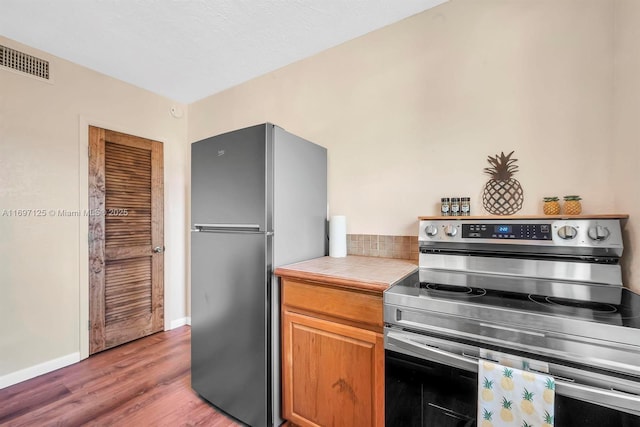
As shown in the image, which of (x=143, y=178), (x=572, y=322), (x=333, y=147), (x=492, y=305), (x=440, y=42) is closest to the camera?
(x=572, y=322)

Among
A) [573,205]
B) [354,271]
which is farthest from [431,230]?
[573,205]

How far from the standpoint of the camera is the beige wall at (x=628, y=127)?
1.08 metres

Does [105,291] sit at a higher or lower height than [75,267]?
lower

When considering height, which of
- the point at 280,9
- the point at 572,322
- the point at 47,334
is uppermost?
the point at 280,9

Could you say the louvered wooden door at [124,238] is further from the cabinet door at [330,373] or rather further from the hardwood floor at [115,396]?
the cabinet door at [330,373]

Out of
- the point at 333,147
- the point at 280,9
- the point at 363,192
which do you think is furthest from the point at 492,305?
the point at 280,9

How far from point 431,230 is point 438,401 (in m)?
0.83

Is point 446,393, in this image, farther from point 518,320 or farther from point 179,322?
point 179,322

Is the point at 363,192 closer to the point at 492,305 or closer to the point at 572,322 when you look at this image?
the point at 492,305

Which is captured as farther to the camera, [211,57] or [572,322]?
[211,57]

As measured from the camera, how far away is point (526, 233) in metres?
1.30

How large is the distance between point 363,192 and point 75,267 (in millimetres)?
2509

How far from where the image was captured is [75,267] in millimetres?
2305

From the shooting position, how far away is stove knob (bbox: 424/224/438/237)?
60.1 inches
